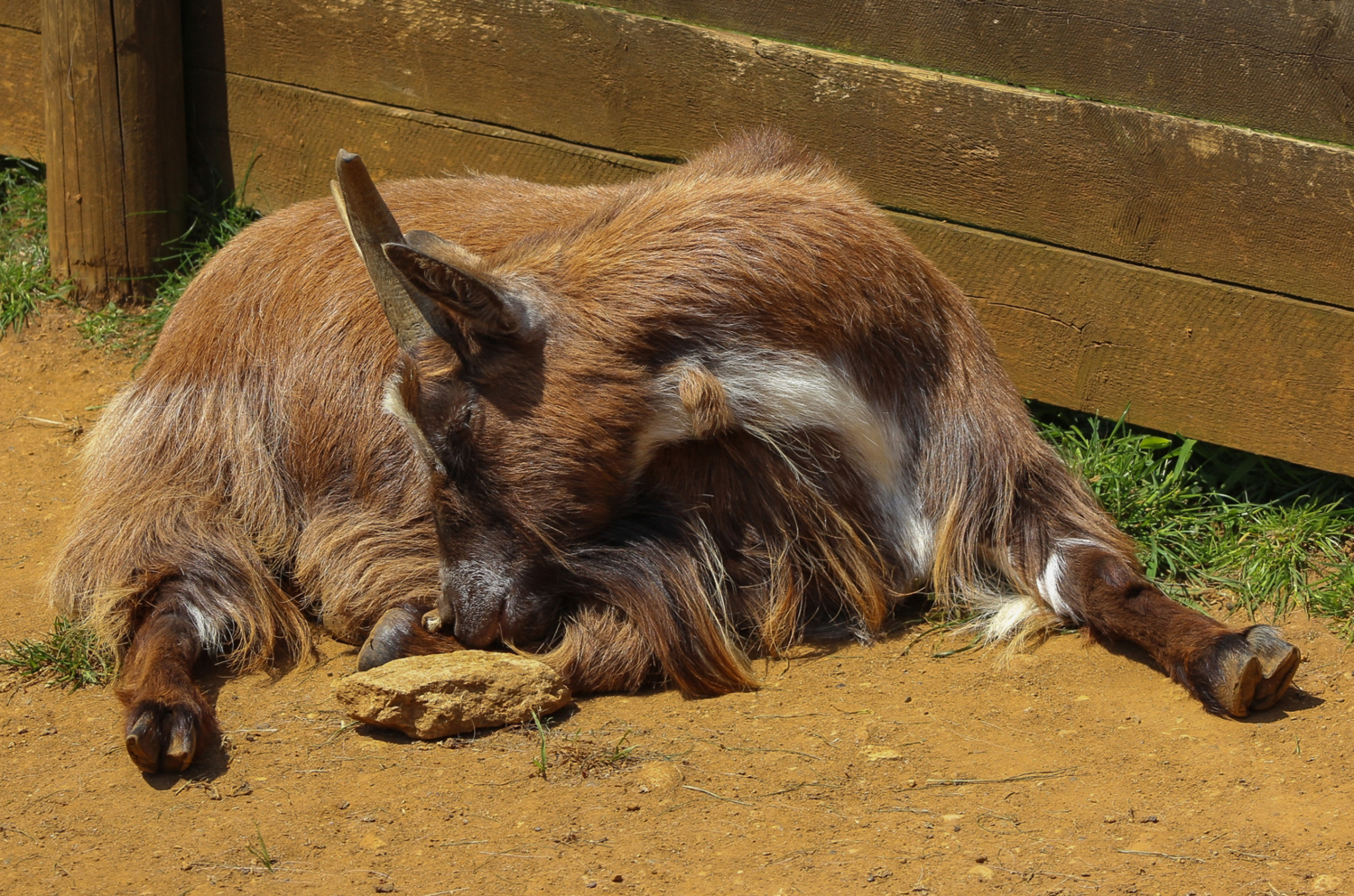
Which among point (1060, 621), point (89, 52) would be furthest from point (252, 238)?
point (1060, 621)

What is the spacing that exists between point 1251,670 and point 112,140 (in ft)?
14.0

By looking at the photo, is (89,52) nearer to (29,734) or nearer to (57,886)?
(29,734)

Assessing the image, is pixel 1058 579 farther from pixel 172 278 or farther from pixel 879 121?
pixel 172 278

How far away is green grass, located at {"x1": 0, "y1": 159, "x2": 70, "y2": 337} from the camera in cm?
511

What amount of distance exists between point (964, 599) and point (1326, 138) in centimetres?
157

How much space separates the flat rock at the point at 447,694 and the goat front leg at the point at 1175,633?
135cm

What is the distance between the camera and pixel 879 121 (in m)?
3.98

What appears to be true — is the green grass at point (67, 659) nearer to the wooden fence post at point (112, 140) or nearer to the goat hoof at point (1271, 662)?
the wooden fence post at point (112, 140)

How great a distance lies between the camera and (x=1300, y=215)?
353cm

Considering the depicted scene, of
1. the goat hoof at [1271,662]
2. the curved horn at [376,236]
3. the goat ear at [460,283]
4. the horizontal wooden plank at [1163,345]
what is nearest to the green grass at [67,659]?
the curved horn at [376,236]

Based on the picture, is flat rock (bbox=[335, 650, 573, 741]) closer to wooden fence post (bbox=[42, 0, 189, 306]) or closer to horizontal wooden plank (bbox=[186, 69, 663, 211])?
horizontal wooden plank (bbox=[186, 69, 663, 211])

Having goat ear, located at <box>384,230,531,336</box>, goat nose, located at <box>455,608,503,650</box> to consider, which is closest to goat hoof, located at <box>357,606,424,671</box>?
goat nose, located at <box>455,608,503,650</box>

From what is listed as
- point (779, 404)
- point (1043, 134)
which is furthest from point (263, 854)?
point (1043, 134)

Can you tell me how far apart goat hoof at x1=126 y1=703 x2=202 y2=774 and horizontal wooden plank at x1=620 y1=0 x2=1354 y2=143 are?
2671 mm
